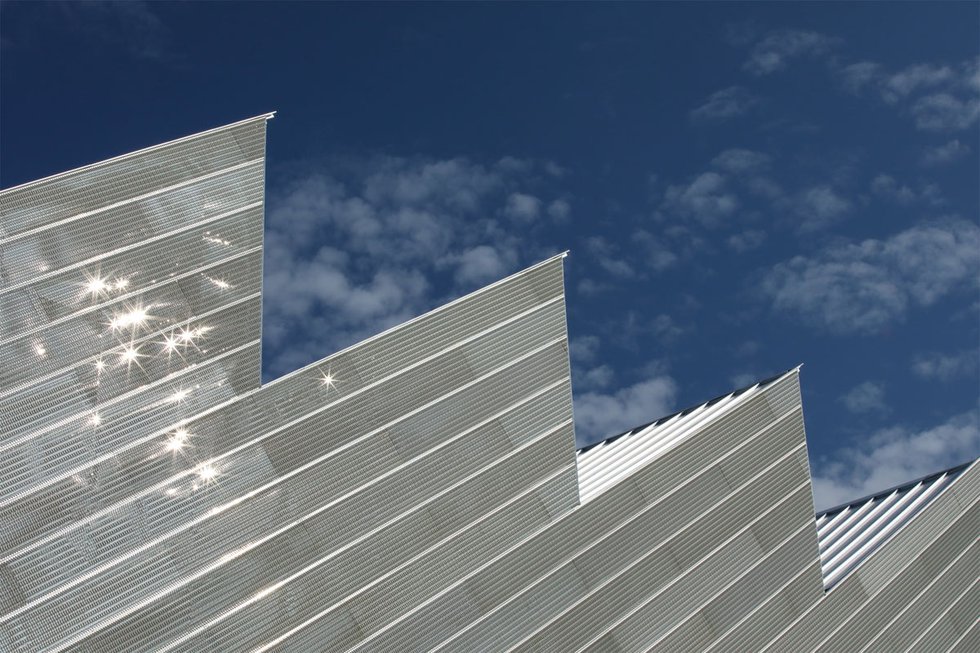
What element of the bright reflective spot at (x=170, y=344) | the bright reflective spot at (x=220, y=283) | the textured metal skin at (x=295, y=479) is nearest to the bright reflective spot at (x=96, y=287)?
the textured metal skin at (x=295, y=479)

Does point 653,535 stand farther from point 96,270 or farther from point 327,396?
point 96,270

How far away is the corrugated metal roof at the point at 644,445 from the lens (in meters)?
41.8

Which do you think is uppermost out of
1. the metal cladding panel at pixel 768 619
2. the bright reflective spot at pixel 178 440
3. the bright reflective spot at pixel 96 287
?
the bright reflective spot at pixel 96 287

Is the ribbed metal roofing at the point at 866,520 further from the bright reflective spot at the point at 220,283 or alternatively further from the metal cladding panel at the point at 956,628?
the bright reflective spot at the point at 220,283

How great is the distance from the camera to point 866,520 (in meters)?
50.0

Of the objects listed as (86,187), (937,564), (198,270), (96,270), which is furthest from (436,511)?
(937,564)

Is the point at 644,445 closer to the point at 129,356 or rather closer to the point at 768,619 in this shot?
the point at 768,619

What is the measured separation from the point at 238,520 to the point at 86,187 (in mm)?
Answer: 12797

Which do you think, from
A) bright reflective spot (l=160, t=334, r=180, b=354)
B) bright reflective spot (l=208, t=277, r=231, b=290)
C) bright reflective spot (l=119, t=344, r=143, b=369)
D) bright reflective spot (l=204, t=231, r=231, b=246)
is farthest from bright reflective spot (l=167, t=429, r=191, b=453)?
bright reflective spot (l=204, t=231, r=231, b=246)

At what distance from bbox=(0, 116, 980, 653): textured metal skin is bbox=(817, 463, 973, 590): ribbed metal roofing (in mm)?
3653

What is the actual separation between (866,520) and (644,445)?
43.2 ft

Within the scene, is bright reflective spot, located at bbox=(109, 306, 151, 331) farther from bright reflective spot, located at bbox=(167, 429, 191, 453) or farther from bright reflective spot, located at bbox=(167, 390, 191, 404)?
bright reflective spot, located at bbox=(167, 429, 191, 453)

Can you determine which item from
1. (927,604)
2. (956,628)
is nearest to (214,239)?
(927,604)

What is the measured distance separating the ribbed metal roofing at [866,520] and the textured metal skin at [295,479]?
3653 millimetres
